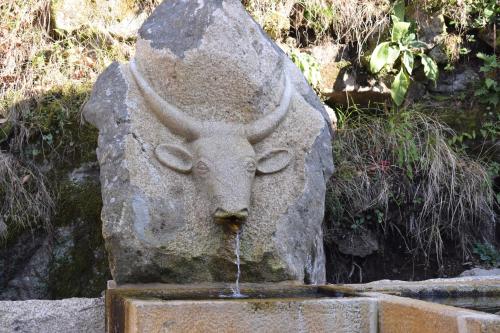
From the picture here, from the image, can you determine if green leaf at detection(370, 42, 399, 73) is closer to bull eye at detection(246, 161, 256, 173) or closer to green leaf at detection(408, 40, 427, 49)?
green leaf at detection(408, 40, 427, 49)

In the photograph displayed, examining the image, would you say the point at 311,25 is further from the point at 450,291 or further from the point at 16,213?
the point at 450,291

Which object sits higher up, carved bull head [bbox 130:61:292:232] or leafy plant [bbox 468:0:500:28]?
leafy plant [bbox 468:0:500:28]

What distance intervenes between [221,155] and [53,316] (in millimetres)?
931

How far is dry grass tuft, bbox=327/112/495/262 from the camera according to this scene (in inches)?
195

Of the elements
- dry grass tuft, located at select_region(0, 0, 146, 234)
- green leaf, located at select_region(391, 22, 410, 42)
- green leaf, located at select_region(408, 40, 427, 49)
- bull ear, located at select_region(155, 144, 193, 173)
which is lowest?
bull ear, located at select_region(155, 144, 193, 173)

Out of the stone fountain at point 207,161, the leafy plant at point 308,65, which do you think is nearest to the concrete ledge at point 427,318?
the stone fountain at point 207,161

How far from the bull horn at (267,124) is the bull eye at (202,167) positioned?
0.27 m

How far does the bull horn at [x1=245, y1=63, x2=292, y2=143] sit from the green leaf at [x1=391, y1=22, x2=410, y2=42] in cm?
244

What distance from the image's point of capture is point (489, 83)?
5527 mm

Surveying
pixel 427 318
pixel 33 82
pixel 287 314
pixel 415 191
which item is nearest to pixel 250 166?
pixel 287 314

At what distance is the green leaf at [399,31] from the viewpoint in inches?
219

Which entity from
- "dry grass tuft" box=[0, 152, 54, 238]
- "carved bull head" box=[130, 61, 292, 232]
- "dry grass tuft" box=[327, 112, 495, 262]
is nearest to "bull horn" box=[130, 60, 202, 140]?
"carved bull head" box=[130, 61, 292, 232]

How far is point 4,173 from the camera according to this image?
4.52 meters

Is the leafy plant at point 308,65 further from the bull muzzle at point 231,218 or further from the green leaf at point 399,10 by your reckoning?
the bull muzzle at point 231,218
